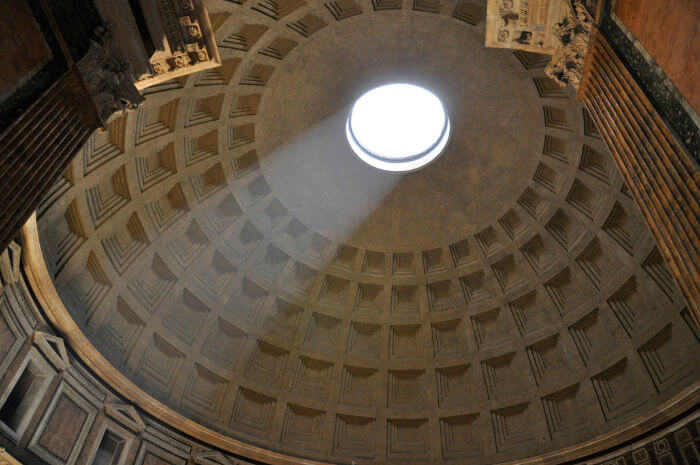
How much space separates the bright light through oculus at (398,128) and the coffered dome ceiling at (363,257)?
0.79 meters

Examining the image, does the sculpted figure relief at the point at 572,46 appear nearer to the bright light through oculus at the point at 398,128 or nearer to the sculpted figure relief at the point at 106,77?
the sculpted figure relief at the point at 106,77

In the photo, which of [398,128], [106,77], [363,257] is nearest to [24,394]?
[106,77]

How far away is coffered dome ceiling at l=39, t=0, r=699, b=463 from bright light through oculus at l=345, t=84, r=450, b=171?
793 mm

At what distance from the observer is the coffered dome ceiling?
16766mm

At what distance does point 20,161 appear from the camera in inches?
300

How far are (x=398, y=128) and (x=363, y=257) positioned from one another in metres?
5.67

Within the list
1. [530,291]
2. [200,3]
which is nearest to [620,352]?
[530,291]

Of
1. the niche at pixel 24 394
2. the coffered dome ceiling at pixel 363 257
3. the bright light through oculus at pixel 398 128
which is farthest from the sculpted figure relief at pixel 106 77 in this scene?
the bright light through oculus at pixel 398 128

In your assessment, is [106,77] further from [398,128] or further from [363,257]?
[398,128]

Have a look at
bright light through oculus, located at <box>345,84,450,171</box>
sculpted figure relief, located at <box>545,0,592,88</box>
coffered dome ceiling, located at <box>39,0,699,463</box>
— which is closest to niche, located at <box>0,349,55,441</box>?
coffered dome ceiling, located at <box>39,0,699,463</box>

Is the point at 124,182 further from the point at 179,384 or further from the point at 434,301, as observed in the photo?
the point at 434,301

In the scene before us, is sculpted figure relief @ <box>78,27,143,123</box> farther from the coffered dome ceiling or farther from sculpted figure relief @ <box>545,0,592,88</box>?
sculpted figure relief @ <box>545,0,592,88</box>

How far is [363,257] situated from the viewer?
22.2 m

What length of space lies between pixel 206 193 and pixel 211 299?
3.50 m
